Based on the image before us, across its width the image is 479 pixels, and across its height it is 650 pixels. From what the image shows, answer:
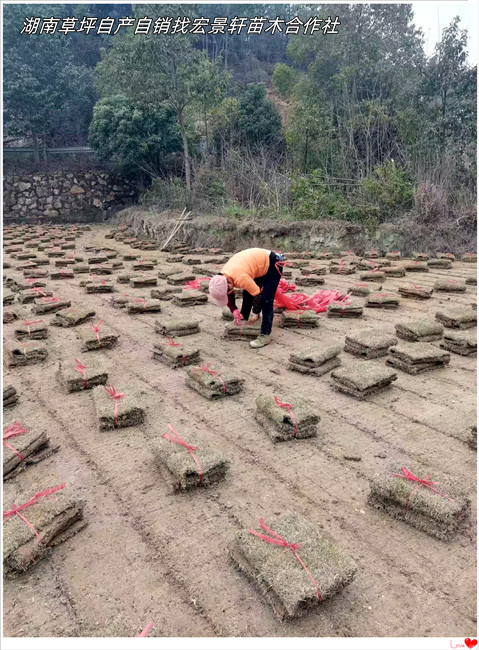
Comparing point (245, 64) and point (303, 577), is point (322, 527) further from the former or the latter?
point (245, 64)

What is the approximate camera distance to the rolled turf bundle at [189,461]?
306 cm

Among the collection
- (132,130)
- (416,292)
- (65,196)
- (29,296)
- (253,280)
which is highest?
(132,130)

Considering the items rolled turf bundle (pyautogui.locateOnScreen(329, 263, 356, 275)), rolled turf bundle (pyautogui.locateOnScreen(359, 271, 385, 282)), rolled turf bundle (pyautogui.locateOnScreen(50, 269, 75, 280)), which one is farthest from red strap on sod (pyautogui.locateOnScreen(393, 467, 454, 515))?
rolled turf bundle (pyautogui.locateOnScreen(50, 269, 75, 280))

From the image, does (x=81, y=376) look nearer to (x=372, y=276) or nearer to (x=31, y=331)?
(x=31, y=331)

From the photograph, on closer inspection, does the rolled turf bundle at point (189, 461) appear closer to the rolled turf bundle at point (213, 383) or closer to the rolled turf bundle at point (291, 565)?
the rolled turf bundle at point (291, 565)

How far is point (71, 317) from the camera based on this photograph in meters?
6.55

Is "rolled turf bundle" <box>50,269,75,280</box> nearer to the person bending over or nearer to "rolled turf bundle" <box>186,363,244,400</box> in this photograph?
the person bending over

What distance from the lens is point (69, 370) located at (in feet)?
15.4

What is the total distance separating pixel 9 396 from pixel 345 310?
4440mm

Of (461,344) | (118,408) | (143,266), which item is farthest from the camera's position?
(143,266)

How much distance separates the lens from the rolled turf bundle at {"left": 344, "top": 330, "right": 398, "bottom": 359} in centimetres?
517

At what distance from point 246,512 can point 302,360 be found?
2.23 m

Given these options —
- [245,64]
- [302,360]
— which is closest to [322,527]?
[302,360]

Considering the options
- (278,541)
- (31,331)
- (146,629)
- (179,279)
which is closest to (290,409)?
(278,541)
